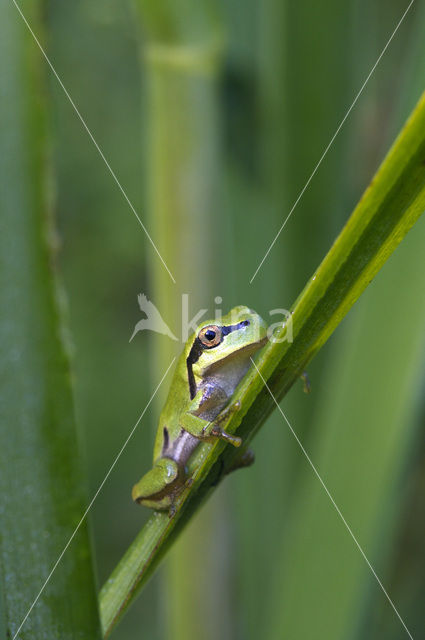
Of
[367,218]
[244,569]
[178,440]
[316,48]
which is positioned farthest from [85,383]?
[367,218]

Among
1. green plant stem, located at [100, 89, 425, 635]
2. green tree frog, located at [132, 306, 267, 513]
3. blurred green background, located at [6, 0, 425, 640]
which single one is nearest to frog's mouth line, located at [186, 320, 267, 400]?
green tree frog, located at [132, 306, 267, 513]

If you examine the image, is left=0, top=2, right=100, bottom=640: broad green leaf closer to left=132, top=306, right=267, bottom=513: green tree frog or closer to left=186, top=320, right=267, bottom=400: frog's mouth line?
left=132, top=306, right=267, bottom=513: green tree frog

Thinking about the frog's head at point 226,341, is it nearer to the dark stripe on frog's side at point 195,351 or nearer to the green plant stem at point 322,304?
the dark stripe on frog's side at point 195,351

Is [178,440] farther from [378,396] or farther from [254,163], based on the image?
[254,163]

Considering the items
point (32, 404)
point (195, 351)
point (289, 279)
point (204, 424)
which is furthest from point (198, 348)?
point (32, 404)

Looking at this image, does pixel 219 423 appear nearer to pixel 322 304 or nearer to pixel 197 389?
pixel 197 389
